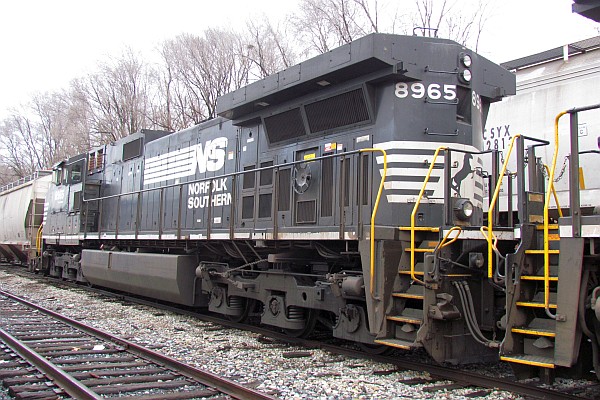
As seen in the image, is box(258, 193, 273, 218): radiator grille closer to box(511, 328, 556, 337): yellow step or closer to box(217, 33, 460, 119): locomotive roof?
box(217, 33, 460, 119): locomotive roof

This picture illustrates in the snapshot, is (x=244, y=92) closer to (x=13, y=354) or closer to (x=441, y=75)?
(x=441, y=75)

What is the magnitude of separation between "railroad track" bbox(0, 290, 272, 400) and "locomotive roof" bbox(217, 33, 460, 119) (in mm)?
3739

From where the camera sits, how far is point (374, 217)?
5.60 metres

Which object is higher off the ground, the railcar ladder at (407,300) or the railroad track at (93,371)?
the railcar ladder at (407,300)

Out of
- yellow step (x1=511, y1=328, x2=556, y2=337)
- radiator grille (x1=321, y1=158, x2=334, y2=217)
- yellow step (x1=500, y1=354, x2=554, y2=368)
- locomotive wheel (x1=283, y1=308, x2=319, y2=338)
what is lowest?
locomotive wheel (x1=283, y1=308, x2=319, y2=338)

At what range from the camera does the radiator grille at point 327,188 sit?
6.67 m

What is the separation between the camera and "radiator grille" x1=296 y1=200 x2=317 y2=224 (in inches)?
270

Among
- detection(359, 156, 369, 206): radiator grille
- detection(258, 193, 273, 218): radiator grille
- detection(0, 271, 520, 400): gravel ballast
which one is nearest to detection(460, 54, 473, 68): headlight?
detection(359, 156, 369, 206): radiator grille

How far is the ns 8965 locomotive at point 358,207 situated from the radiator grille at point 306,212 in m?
0.02

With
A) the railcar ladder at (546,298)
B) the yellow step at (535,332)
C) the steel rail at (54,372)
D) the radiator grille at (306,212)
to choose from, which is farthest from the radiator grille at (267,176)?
the yellow step at (535,332)

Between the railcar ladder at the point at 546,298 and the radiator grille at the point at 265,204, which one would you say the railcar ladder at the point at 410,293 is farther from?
the radiator grille at the point at 265,204

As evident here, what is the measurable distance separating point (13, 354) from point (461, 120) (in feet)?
20.3

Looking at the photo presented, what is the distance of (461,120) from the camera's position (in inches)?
253

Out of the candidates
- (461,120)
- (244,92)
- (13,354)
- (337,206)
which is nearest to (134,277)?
(13,354)
